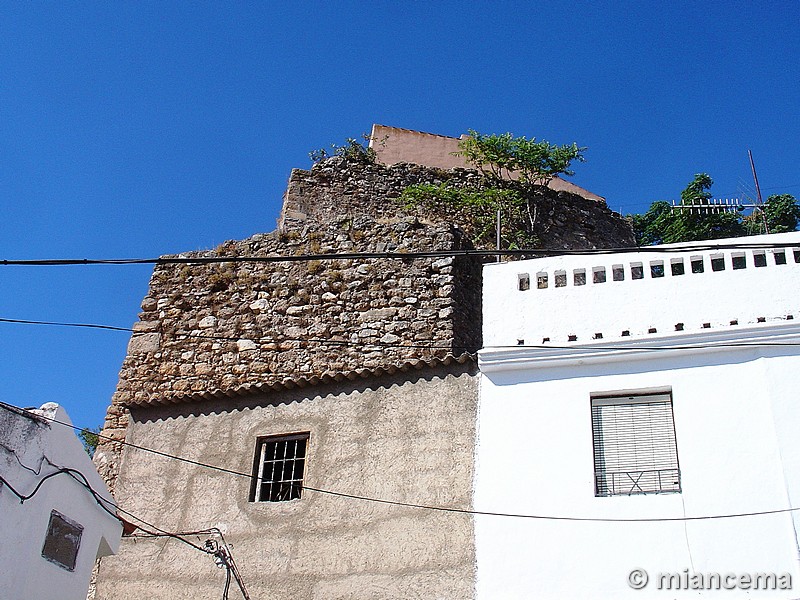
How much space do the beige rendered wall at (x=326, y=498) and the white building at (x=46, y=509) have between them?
34.0 inches

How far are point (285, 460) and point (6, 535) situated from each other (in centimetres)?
295

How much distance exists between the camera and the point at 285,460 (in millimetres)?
9773

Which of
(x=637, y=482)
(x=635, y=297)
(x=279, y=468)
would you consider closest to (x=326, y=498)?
(x=279, y=468)

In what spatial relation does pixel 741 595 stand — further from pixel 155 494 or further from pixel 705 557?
pixel 155 494

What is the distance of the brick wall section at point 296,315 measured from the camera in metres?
11.3

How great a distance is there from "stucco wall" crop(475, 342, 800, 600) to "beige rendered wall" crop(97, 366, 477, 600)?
41cm

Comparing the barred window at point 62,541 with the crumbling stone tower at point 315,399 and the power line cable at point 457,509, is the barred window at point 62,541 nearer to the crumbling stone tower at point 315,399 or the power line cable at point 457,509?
the power line cable at point 457,509

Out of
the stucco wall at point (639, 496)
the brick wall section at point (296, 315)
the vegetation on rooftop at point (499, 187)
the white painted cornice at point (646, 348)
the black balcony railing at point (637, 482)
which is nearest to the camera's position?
the stucco wall at point (639, 496)

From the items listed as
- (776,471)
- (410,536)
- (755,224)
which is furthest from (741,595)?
(755,224)

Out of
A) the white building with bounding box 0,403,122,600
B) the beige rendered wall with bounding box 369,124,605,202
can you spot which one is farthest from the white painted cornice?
the beige rendered wall with bounding box 369,124,605,202

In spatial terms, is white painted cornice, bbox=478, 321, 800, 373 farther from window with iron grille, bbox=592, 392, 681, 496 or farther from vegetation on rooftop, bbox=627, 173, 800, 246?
vegetation on rooftop, bbox=627, 173, 800, 246

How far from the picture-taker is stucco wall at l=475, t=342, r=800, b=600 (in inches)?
301

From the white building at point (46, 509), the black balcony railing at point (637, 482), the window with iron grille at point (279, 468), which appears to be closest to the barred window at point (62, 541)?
Result: the white building at point (46, 509)

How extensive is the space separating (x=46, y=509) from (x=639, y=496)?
522 centimetres
